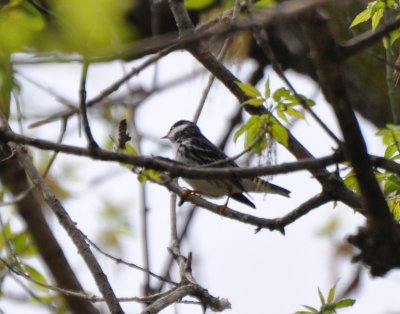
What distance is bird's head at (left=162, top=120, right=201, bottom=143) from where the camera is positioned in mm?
6930

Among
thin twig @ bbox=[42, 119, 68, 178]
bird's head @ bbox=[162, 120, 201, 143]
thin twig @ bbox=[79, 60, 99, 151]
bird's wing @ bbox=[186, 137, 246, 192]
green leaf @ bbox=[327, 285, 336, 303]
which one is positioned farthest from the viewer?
bird's head @ bbox=[162, 120, 201, 143]

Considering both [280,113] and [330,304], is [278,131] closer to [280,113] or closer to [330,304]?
[280,113]

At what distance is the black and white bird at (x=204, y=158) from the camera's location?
585 centimetres

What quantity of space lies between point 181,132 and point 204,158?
68 centimetres

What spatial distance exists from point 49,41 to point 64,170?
16.3 ft

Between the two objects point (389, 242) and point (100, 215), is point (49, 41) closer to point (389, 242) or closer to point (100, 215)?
point (389, 242)

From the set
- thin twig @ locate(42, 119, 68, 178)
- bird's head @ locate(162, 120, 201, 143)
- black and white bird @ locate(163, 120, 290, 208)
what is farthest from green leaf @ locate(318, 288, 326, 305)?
bird's head @ locate(162, 120, 201, 143)

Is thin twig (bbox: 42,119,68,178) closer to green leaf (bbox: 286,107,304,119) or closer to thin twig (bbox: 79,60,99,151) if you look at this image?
thin twig (bbox: 79,60,99,151)

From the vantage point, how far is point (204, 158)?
6414mm

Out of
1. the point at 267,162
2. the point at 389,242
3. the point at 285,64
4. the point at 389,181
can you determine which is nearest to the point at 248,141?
the point at 267,162

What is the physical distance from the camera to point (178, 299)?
→ 11.8 feet

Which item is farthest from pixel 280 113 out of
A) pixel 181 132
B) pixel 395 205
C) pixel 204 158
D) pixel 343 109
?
pixel 181 132

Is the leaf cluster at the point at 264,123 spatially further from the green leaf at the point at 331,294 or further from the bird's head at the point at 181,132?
the bird's head at the point at 181,132

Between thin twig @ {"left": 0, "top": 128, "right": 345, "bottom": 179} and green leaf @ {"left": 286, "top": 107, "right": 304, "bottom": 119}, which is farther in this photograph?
green leaf @ {"left": 286, "top": 107, "right": 304, "bottom": 119}
